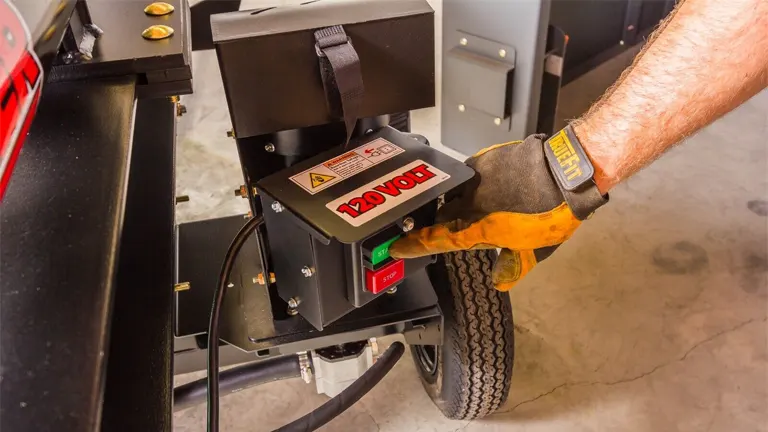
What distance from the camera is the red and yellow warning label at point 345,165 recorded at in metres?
0.73

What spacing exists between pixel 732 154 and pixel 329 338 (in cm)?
156

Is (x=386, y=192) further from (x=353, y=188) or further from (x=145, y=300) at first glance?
(x=145, y=300)

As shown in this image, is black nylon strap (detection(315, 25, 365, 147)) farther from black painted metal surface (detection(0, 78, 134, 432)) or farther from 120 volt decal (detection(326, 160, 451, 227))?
black painted metal surface (detection(0, 78, 134, 432))

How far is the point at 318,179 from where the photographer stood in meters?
0.73

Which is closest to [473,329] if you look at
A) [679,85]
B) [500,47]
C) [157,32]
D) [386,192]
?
[386,192]

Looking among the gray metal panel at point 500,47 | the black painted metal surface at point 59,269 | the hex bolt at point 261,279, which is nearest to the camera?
the black painted metal surface at point 59,269

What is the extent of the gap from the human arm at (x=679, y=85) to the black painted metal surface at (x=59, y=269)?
0.51 m

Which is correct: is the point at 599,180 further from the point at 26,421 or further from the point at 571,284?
the point at 571,284

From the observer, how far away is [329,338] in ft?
2.98

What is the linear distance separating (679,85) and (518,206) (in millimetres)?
221

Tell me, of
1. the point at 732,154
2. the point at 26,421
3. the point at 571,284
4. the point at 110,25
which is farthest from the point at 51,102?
the point at 732,154

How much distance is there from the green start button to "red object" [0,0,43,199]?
0.40 meters

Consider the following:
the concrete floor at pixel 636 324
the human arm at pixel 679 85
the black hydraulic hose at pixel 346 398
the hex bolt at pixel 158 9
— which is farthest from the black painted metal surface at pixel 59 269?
the concrete floor at pixel 636 324

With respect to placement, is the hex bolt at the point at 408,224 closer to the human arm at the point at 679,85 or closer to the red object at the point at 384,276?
the red object at the point at 384,276
